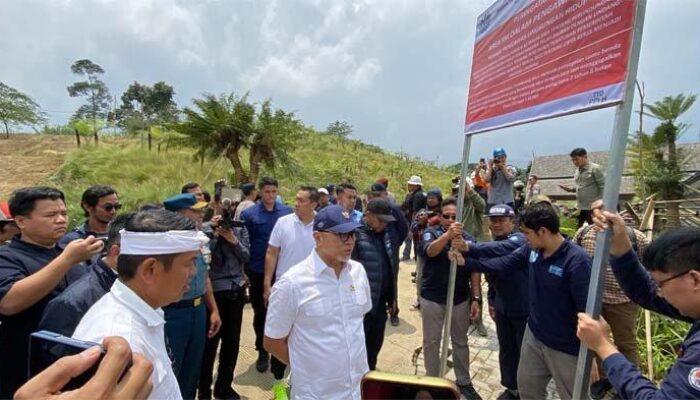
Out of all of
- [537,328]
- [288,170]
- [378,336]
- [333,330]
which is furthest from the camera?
[288,170]

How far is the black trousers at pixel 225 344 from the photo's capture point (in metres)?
3.34

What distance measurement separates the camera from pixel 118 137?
23.3 metres

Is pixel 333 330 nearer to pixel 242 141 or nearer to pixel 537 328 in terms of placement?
pixel 537 328

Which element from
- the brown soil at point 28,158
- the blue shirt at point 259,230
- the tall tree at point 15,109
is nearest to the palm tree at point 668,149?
the blue shirt at point 259,230

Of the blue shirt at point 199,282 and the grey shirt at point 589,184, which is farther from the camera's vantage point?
the grey shirt at point 589,184

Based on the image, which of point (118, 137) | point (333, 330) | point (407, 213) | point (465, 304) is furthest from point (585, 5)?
point (118, 137)

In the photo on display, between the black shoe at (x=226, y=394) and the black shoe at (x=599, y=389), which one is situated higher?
the black shoe at (x=599, y=389)

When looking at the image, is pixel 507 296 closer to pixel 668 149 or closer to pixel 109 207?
pixel 109 207

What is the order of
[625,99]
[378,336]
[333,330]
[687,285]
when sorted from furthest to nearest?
[378,336]
[333,330]
[625,99]
[687,285]

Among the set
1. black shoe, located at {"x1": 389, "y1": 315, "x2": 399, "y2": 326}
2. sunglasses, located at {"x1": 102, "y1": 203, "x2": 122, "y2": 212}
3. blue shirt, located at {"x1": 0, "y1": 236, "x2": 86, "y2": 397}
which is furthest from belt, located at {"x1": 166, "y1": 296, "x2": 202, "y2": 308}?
black shoe, located at {"x1": 389, "y1": 315, "x2": 399, "y2": 326}

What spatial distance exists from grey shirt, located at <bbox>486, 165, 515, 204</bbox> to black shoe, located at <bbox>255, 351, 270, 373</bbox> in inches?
170

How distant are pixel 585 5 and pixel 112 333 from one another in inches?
95.6

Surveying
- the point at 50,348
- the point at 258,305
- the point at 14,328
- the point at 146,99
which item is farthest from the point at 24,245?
the point at 146,99

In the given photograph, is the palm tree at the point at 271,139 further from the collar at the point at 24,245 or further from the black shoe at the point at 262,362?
the collar at the point at 24,245
